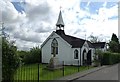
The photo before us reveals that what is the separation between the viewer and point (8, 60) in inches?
460

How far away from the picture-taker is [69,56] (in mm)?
37156

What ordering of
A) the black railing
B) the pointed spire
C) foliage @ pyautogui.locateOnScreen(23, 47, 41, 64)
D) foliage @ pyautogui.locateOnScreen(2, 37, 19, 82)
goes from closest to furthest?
1. foliage @ pyautogui.locateOnScreen(2, 37, 19, 82)
2. the black railing
3. the pointed spire
4. foliage @ pyautogui.locateOnScreen(23, 47, 41, 64)

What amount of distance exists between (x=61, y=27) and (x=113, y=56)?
10830 millimetres

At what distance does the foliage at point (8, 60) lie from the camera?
1148cm

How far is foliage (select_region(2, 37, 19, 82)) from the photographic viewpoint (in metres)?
11.5

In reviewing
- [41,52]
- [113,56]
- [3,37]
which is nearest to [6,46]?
[3,37]

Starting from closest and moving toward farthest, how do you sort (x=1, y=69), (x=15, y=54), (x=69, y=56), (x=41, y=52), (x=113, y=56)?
(x=1, y=69) → (x=15, y=54) → (x=69, y=56) → (x=41, y=52) → (x=113, y=56)

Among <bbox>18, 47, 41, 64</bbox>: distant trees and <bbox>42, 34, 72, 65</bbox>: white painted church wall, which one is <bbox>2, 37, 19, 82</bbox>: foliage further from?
<bbox>18, 47, 41, 64</bbox>: distant trees

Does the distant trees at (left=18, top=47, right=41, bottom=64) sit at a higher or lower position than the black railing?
higher

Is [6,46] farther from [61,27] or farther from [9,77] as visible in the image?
[61,27]

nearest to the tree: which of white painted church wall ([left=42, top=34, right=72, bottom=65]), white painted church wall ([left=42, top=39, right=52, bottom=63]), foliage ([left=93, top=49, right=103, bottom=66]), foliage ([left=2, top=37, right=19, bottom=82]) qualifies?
foliage ([left=2, top=37, right=19, bottom=82])

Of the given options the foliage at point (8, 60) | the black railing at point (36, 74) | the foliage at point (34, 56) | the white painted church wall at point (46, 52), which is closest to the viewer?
the foliage at point (8, 60)

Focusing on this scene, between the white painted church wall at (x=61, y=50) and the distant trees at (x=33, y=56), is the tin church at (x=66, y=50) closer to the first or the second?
the white painted church wall at (x=61, y=50)

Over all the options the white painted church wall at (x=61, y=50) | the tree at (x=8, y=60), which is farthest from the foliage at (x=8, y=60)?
the white painted church wall at (x=61, y=50)
